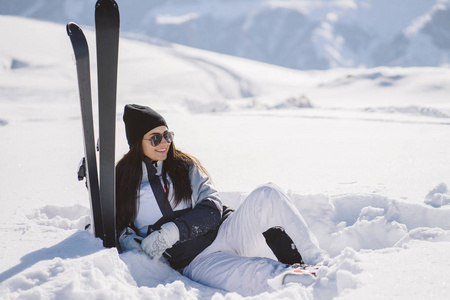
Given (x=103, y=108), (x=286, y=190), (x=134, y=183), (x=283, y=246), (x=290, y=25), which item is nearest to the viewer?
(x=103, y=108)

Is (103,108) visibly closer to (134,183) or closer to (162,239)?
(134,183)

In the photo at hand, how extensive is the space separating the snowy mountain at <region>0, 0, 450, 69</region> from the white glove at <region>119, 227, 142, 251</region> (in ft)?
291

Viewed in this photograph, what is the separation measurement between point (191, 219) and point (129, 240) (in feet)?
1.07

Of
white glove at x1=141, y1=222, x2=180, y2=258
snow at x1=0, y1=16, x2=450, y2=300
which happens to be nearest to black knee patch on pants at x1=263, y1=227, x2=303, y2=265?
snow at x1=0, y1=16, x2=450, y2=300

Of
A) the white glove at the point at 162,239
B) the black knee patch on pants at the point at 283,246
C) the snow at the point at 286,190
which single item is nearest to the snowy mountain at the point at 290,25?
the snow at the point at 286,190

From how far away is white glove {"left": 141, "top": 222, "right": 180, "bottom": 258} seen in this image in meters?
2.05

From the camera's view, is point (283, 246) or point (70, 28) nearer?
point (70, 28)

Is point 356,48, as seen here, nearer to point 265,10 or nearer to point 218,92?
point 265,10

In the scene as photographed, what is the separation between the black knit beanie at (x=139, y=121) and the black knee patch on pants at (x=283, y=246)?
2.61ft

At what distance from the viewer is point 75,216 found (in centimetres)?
296

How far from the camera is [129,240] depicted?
214 cm

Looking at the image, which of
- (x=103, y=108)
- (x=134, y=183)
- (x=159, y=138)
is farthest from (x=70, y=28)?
(x=134, y=183)

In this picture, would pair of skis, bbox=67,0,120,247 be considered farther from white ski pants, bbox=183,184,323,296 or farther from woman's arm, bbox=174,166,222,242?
white ski pants, bbox=183,184,323,296

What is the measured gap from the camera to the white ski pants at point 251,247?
1.98 meters
